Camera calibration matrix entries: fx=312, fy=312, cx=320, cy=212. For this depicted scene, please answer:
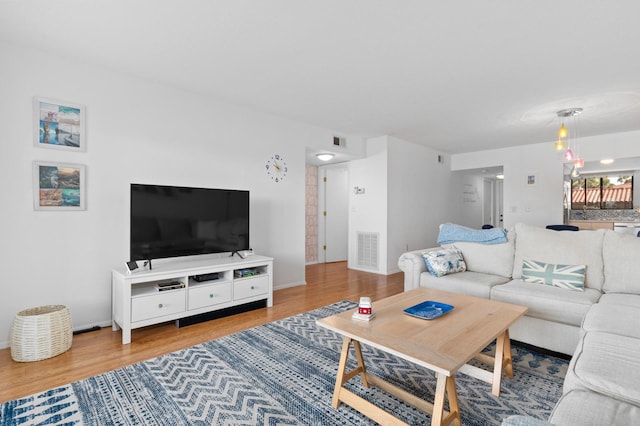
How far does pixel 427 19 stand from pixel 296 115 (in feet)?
7.76

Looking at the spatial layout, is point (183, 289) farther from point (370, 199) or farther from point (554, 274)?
point (370, 199)

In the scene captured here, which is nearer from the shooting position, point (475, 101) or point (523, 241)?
point (523, 241)

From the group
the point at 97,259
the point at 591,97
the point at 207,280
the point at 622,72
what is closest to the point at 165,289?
the point at 207,280

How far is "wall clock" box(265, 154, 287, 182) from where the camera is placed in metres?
4.18

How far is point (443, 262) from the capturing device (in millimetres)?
3156

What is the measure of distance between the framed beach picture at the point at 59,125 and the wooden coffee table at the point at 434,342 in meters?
2.71

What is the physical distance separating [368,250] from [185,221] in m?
3.48

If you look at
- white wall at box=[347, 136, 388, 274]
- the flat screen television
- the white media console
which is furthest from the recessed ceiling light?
the white media console

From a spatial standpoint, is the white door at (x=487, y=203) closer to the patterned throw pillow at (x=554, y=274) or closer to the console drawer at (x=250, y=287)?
the patterned throw pillow at (x=554, y=274)

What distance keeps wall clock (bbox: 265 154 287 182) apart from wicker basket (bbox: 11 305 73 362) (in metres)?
2.59

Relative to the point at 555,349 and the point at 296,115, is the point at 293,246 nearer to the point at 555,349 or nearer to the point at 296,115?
the point at 296,115

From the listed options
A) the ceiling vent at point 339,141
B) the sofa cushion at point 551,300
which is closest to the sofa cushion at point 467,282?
the sofa cushion at point 551,300

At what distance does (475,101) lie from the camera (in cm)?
375

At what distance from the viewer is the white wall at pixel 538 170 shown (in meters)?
5.32
